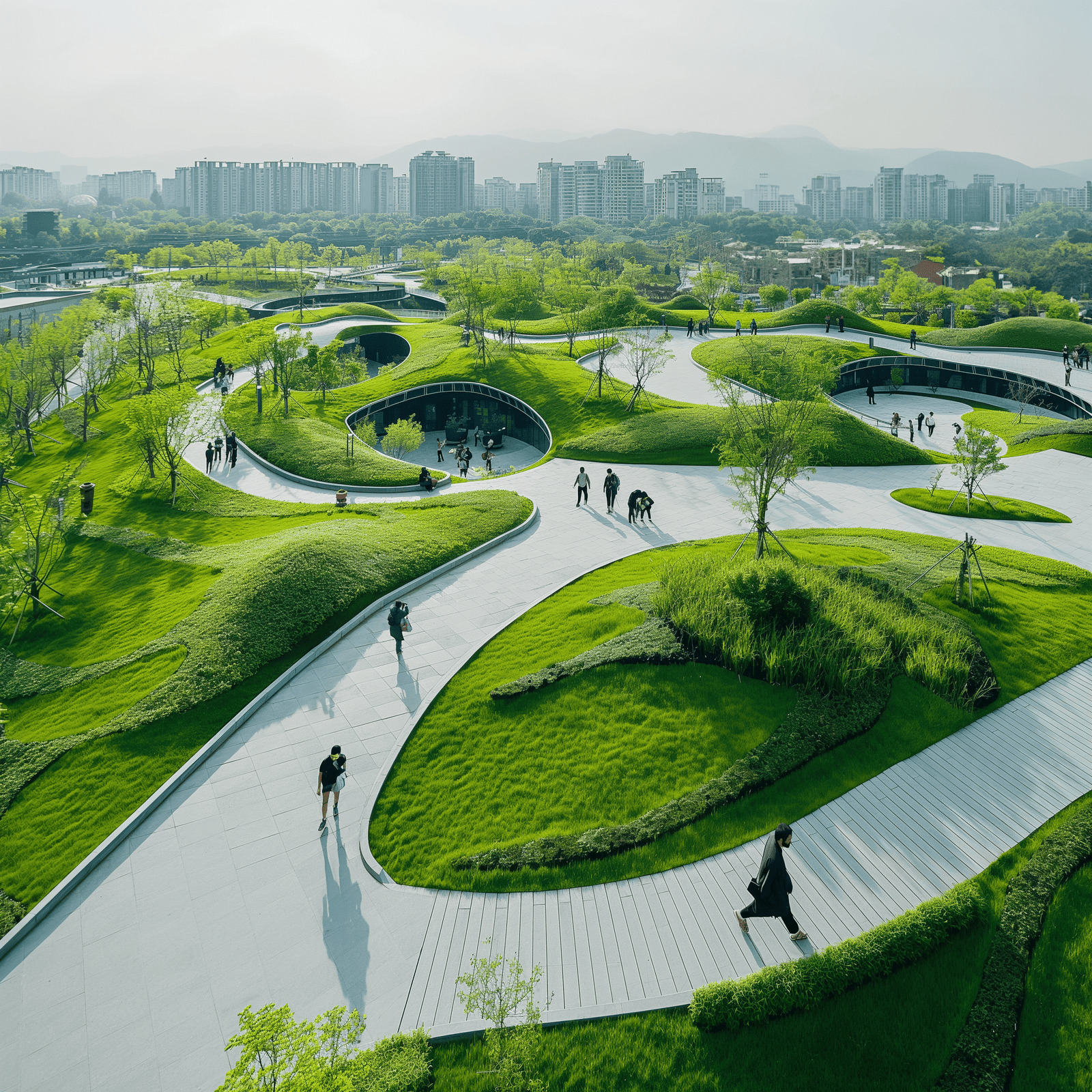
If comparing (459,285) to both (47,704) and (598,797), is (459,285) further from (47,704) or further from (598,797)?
(598,797)

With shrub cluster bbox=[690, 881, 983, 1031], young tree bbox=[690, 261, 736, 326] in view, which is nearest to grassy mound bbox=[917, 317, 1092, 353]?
young tree bbox=[690, 261, 736, 326]

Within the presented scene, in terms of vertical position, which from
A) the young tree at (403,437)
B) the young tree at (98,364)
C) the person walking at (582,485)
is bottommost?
the person walking at (582,485)

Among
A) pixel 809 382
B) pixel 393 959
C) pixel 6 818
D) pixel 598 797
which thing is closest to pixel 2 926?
pixel 6 818

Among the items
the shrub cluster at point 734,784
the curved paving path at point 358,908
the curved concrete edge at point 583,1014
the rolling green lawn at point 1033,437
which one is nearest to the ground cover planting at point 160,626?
the curved paving path at point 358,908

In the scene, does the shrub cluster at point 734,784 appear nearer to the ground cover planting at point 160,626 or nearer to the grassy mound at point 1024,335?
the ground cover planting at point 160,626

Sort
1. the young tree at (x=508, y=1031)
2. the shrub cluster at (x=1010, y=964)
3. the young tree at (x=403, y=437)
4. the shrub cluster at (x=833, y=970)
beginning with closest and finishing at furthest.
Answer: the young tree at (x=508, y=1031) → the shrub cluster at (x=1010, y=964) → the shrub cluster at (x=833, y=970) → the young tree at (x=403, y=437)

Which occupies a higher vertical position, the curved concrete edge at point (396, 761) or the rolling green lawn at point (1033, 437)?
the rolling green lawn at point (1033, 437)
